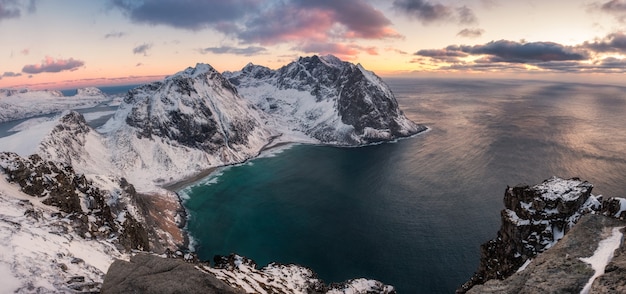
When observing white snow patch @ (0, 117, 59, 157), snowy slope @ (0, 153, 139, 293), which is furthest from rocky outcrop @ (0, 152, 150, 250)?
white snow patch @ (0, 117, 59, 157)

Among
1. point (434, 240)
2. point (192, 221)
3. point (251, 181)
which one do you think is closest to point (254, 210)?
point (192, 221)

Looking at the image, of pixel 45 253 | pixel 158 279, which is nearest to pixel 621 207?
pixel 158 279

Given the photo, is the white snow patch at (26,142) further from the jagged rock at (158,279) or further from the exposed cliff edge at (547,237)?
the exposed cliff edge at (547,237)

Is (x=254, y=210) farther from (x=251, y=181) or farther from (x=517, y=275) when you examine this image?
(x=517, y=275)

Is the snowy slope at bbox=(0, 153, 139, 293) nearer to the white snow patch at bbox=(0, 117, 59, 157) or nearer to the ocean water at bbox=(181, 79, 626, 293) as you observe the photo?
the ocean water at bbox=(181, 79, 626, 293)

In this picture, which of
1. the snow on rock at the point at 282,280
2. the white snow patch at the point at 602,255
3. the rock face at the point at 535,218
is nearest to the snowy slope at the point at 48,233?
the snow on rock at the point at 282,280

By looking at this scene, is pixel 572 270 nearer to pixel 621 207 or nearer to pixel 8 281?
pixel 621 207

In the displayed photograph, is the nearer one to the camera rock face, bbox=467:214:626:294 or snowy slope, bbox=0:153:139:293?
rock face, bbox=467:214:626:294
